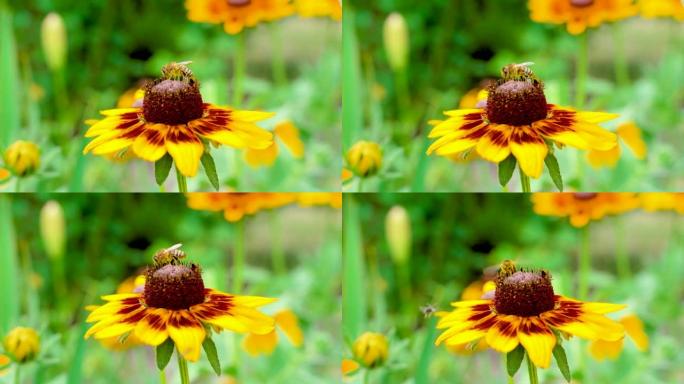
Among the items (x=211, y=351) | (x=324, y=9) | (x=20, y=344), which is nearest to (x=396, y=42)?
(x=324, y=9)

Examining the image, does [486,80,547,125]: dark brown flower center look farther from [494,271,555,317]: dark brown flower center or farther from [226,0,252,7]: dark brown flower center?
[226,0,252,7]: dark brown flower center

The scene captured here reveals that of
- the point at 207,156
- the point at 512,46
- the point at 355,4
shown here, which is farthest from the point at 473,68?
the point at 207,156

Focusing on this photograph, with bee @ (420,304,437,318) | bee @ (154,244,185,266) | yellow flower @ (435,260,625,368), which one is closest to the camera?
yellow flower @ (435,260,625,368)

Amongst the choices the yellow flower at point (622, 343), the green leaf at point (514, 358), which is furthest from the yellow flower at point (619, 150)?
the green leaf at point (514, 358)

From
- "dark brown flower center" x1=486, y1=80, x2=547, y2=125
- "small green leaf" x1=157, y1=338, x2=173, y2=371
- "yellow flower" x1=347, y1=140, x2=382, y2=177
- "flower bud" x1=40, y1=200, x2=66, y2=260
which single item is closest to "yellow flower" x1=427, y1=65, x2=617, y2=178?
"dark brown flower center" x1=486, y1=80, x2=547, y2=125

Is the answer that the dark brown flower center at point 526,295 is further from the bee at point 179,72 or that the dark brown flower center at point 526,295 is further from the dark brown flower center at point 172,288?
the bee at point 179,72

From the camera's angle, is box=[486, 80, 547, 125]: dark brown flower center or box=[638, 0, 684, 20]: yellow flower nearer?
box=[486, 80, 547, 125]: dark brown flower center
